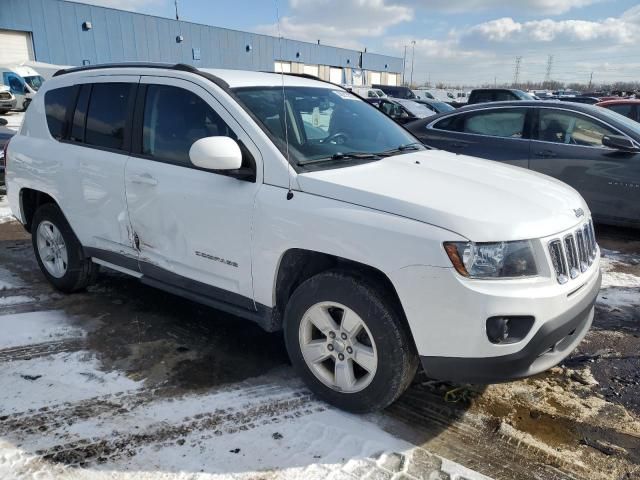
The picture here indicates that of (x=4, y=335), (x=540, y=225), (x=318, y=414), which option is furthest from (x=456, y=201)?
(x=4, y=335)

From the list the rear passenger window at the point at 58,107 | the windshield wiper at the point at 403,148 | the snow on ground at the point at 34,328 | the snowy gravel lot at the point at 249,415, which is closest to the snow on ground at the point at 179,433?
the snowy gravel lot at the point at 249,415

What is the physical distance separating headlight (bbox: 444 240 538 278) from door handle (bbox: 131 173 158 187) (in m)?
2.07

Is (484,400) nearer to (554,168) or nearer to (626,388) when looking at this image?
(626,388)

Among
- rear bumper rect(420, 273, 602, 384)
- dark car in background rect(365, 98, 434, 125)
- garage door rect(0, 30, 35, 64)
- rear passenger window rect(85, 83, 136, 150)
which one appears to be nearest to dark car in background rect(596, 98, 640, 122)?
dark car in background rect(365, 98, 434, 125)

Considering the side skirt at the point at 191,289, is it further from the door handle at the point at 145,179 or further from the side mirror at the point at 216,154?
the side mirror at the point at 216,154

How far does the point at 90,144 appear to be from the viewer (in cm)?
401

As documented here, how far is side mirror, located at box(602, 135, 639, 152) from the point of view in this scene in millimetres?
5902

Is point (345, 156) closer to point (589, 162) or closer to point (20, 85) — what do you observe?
point (589, 162)

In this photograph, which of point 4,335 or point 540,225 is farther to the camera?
point 4,335

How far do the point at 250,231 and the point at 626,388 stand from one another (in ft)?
8.51

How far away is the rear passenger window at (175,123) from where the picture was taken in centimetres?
332

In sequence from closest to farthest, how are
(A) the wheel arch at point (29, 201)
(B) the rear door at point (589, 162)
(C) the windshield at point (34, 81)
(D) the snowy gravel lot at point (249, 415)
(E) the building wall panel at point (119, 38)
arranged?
(D) the snowy gravel lot at point (249, 415)
(A) the wheel arch at point (29, 201)
(B) the rear door at point (589, 162)
(C) the windshield at point (34, 81)
(E) the building wall panel at point (119, 38)

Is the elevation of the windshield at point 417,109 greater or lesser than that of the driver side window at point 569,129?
lesser

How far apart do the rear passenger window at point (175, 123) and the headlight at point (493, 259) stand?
1.62 m
